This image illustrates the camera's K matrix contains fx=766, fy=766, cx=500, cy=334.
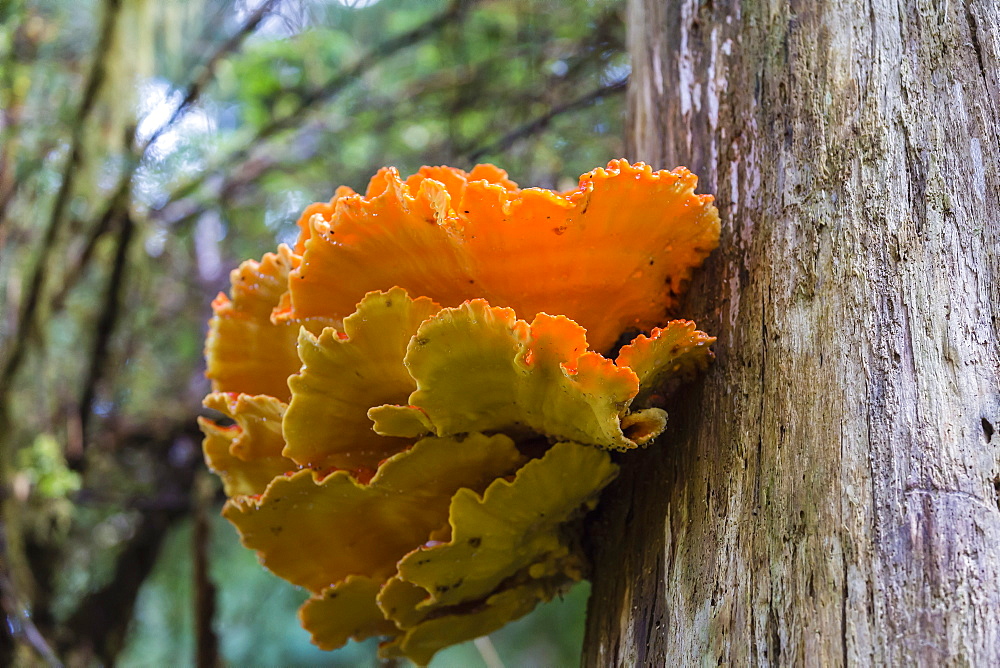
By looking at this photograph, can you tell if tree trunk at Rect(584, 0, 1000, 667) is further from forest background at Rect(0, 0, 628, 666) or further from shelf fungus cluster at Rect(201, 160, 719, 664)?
forest background at Rect(0, 0, 628, 666)

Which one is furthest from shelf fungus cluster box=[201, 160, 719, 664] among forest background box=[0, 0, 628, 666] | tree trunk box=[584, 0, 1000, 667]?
forest background box=[0, 0, 628, 666]

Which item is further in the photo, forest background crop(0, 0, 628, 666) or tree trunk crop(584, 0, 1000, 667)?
forest background crop(0, 0, 628, 666)

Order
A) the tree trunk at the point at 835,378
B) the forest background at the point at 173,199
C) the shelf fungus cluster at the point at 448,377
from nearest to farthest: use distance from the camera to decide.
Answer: the tree trunk at the point at 835,378, the shelf fungus cluster at the point at 448,377, the forest background at the point at 173,199

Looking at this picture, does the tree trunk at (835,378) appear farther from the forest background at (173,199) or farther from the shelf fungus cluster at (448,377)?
the forest background at (173,199)

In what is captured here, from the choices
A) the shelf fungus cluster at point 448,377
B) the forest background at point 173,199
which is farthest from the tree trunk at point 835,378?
the forest background at point 173,199

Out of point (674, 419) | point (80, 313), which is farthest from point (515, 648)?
point (674, 419)

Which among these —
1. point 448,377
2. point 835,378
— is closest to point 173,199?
point 448,377

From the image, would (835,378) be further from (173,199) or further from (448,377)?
(173,199)

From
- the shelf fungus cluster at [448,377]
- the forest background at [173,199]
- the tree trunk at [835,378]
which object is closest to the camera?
the tree trunk at [835,378]
